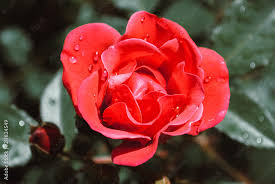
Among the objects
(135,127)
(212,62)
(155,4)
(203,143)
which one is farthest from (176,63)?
(203,143)

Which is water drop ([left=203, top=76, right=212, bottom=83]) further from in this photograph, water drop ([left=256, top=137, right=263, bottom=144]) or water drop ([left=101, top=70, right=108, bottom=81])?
water drop ([left=256, top=137, right=263, bottom=144])

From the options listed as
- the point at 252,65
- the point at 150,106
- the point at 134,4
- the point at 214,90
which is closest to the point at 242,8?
the point at 252,65

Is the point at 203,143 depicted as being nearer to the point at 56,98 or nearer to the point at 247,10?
the point at 247,10

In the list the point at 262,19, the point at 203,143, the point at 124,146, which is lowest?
the point at 203,143

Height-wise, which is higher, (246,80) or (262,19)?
(262,19)

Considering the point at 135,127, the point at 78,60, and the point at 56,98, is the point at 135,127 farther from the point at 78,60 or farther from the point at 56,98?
the point at 56,98

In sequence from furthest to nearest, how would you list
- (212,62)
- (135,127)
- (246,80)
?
(246,80)
(212,62)
(135,127)

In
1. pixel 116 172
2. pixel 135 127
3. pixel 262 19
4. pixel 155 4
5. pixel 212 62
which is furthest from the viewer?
pixel 155 4

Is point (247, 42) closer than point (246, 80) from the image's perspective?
Yes
